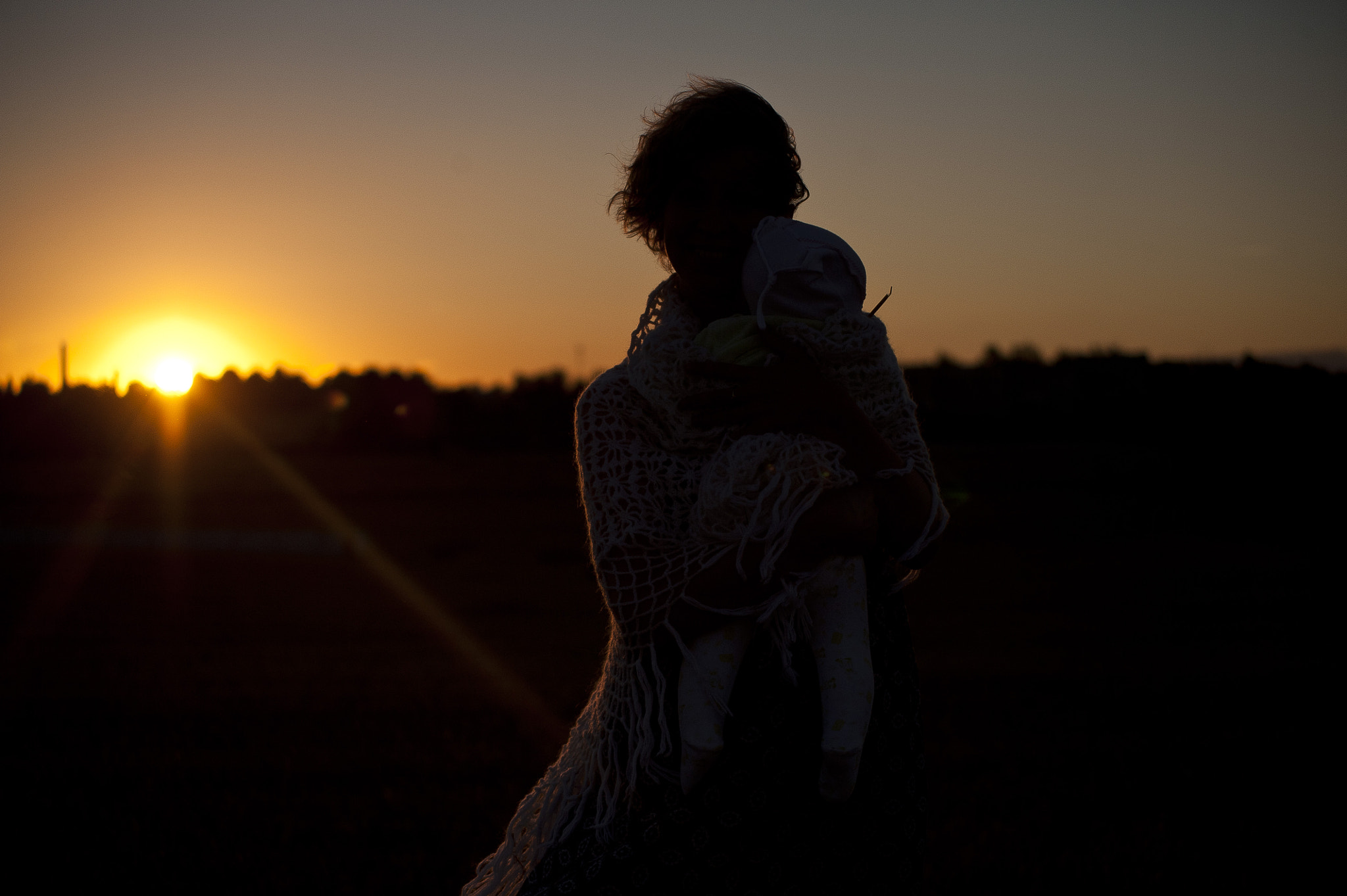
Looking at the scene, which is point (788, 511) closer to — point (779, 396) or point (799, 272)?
point (779, 396)

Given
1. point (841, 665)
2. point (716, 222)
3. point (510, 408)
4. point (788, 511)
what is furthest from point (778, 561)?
point (510, 408)

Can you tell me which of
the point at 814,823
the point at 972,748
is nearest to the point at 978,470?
→ the point at 972,748

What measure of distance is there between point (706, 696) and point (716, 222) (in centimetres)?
77

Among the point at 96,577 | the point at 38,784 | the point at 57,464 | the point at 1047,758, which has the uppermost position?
the point at 57,464

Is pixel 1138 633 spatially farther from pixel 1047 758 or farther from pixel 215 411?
pixel 215 411

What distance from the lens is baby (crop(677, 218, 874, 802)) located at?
4.44 feet

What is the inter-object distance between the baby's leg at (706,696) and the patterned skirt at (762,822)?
4 cm

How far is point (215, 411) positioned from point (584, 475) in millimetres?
14675

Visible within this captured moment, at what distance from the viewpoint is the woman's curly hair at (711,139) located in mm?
1573

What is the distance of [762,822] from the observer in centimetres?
141

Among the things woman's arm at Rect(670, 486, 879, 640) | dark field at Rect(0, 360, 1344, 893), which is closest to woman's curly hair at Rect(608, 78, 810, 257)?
woman's arm at Rect(670, 486, 879, 640)

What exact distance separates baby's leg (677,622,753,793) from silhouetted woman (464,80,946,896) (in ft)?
0.09

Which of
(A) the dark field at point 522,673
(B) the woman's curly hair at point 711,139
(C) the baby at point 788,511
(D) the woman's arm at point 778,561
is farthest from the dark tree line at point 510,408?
(D) the woman's arm at point 778,561

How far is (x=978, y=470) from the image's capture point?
13273 millimetres
